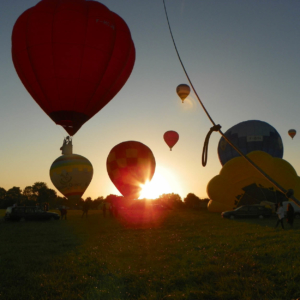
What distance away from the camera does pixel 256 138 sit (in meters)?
29.9

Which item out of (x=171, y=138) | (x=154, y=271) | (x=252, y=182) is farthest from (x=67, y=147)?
(x=154, y=271)

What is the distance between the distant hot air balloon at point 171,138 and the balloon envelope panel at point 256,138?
17.4 feet

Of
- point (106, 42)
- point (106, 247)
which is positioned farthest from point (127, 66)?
point (106, 247)

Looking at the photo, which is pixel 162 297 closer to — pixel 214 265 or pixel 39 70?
pixel 214 265

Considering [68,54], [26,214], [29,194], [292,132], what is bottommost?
[26,214]

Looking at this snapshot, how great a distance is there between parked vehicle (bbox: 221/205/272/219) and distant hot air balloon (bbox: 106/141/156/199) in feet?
23.9

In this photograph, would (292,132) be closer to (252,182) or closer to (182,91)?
(252,182)

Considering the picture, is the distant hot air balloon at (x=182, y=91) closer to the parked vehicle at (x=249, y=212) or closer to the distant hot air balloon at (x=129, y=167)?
the distant hot air balloon at (x=129, y=167)

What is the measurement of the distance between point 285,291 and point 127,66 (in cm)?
1286

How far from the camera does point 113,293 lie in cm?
505

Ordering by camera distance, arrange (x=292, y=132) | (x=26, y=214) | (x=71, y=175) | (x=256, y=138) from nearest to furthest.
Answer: (x=26, y=214), (x=71, y=175), (x=256, y=138), (x=292, y=132)

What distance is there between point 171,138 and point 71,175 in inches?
422

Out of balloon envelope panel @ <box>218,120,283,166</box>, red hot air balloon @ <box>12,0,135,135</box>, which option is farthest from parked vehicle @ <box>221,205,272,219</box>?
red hot air balloon @ <box>12,0,135,135</box>

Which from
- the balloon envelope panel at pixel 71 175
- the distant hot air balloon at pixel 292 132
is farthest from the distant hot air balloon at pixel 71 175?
the distant hot air balloon at pixel 292 132
